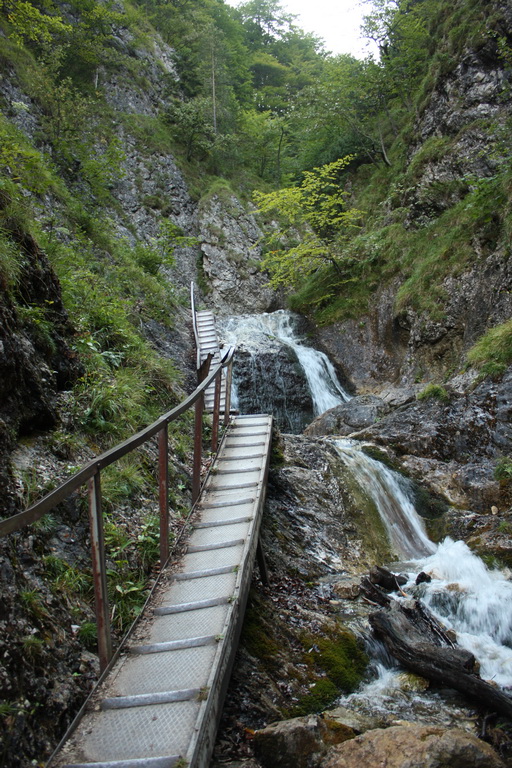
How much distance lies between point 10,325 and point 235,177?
25.0 metres

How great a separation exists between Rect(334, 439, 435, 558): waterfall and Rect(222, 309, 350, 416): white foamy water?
217 inches

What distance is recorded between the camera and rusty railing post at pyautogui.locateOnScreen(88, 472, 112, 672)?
8.21 ft

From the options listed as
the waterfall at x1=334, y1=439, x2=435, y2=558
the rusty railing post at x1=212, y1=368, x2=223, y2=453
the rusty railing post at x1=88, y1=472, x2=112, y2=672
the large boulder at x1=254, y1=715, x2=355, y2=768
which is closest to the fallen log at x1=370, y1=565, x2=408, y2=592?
the waterfall at x1=334, y1=439, x2=435, y2=558

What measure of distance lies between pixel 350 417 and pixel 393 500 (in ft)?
11.7

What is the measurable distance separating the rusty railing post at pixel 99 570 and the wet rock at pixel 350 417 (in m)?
8.02

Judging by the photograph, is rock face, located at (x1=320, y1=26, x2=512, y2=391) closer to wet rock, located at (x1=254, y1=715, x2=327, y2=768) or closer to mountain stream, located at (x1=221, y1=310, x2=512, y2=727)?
mountain stream, located at (x1=221, y1=310, x2=512, y2=727)

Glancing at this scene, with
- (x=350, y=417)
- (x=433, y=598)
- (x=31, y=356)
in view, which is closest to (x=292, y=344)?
(x=350, y=417)

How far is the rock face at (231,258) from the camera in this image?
21.4 meters

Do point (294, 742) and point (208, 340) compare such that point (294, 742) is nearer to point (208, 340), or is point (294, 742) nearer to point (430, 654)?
point (430, 654)

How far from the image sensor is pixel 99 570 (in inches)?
98.9

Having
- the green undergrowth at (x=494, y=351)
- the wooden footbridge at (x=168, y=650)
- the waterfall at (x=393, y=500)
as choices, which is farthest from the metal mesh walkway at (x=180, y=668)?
the green undergrowth at (x=494, y=351)

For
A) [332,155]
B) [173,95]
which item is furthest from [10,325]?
[173,95]

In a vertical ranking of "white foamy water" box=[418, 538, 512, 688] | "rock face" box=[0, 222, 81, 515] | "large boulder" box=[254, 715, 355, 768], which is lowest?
"white foamy water" box=[418, 538, 512, 688]

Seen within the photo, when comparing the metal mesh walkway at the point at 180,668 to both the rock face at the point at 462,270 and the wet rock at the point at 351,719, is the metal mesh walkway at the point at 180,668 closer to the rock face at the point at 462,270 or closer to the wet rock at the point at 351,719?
the wet rock at the point at 351,719
